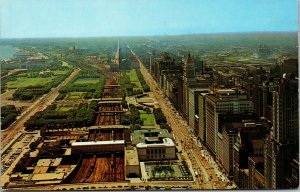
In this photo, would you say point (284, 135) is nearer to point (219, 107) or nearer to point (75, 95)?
point (219, 107)

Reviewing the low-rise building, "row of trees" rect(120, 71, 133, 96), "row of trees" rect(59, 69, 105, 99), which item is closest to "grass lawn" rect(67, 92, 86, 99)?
"row of trees" rect(59, 69, 105, 99)

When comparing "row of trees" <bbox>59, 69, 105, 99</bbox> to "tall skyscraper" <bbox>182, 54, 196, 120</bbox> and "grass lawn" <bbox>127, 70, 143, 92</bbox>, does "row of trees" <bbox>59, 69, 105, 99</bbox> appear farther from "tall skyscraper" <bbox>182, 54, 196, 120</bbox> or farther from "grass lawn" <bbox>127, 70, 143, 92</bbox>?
"tall skyscraper" <bbox>182, 54, 196, 120</bbox>

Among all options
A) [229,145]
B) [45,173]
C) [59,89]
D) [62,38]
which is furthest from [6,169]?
[229,145]

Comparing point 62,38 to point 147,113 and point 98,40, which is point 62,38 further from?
point 147,113

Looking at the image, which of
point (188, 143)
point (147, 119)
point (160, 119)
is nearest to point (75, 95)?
point (147, 119)

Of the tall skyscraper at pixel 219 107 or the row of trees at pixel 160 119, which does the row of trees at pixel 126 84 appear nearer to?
the row of trees at pixel 160 119

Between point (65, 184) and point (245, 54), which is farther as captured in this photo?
point (245, 54)
